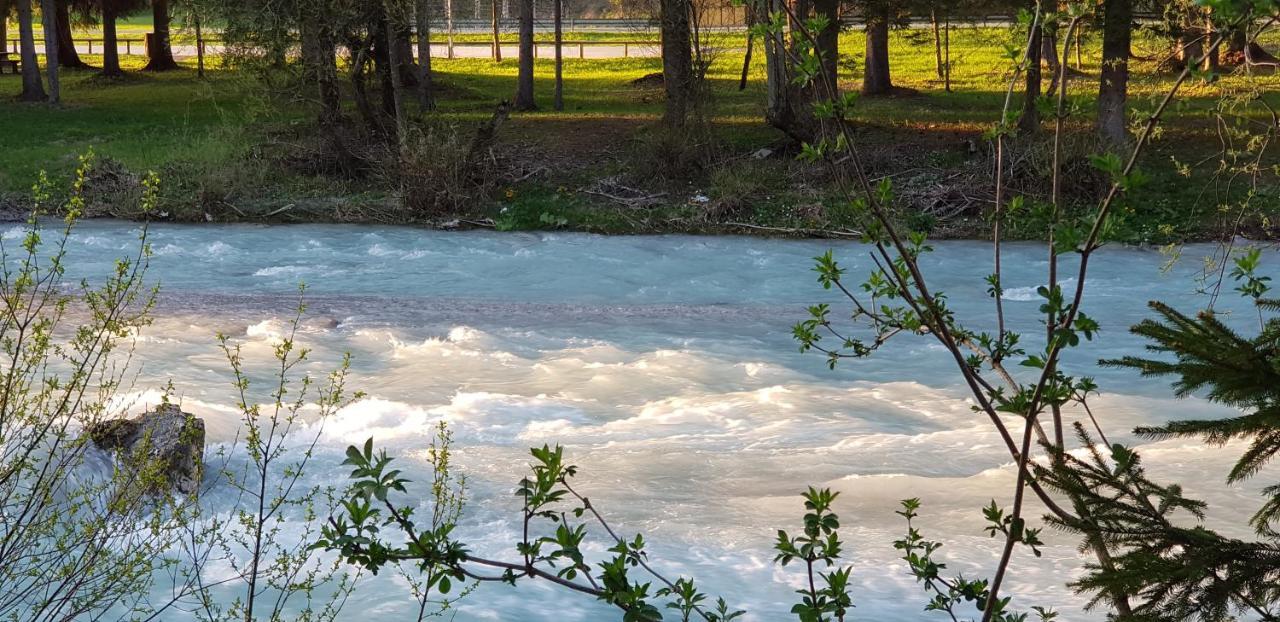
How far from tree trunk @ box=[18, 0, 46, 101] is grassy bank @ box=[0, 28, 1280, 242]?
249cm

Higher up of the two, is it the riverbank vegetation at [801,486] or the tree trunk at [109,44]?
the tree trunk at [109,44]

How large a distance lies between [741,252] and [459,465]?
9826mm

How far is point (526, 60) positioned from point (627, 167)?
714 centimetres

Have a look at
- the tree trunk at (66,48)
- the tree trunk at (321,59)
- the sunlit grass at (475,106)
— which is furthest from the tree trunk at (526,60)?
the tree trunk at (66,48)

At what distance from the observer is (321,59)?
22688 mm

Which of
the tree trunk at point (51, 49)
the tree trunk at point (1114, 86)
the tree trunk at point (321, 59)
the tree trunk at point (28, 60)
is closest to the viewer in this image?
the tree trunk at point (1114, 86)

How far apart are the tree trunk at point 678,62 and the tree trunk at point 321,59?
572 cm

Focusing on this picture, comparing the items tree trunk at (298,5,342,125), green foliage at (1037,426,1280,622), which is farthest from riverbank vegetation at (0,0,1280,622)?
tree trunk at (298,5,342,125)

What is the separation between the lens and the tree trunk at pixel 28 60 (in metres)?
31.1

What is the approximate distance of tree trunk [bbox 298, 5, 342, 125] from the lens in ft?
72.5

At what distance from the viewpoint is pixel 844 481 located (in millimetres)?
9250

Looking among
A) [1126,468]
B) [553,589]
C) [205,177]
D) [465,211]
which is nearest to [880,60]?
[465,211]

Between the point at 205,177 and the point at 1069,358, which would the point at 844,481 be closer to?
the point at 1069,358

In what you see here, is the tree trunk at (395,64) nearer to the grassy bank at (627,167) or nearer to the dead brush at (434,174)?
the grassy bank at (627,167)
